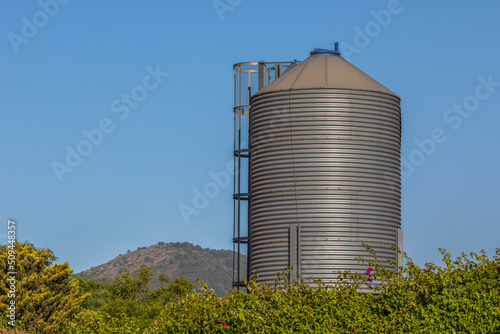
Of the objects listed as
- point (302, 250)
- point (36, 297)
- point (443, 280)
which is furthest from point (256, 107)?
point (443, 280)

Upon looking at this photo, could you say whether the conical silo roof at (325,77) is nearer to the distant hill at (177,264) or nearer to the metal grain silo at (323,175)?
the metal grain silo at (323,175)

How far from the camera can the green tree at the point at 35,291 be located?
1177 inches

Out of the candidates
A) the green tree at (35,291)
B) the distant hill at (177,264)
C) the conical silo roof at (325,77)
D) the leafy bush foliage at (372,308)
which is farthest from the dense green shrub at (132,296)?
the distant hill at (177,264)

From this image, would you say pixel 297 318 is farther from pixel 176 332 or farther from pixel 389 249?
pixel 389 249

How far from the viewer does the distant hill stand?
482ft

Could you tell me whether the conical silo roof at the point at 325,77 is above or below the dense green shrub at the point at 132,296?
above

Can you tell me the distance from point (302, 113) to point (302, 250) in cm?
426

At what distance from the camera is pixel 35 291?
104 feet

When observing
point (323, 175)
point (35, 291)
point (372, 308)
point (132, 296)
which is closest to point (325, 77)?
point (323, 175)

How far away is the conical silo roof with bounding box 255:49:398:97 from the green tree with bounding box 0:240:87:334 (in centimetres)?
1151

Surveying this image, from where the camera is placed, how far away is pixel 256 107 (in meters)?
27.1

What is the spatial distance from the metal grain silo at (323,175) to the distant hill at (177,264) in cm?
11632

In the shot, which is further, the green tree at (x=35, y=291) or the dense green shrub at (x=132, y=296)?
the dense green shrub at (x=132, y=296)

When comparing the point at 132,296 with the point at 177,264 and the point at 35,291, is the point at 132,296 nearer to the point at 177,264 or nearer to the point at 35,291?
the point at 35,291
